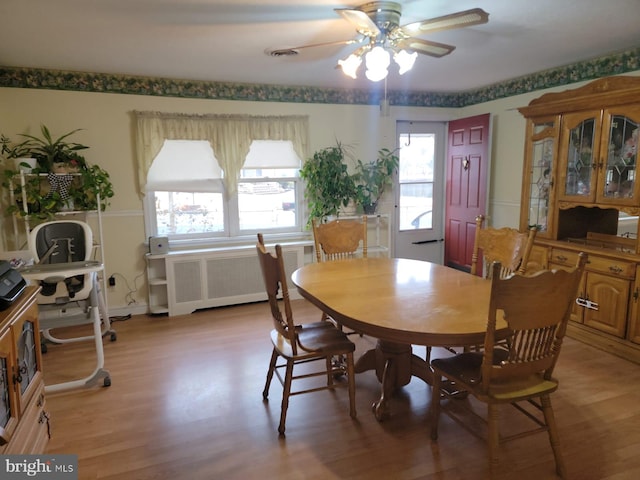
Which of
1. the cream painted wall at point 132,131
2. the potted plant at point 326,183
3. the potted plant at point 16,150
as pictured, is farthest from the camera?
the potted plant at point 326,183

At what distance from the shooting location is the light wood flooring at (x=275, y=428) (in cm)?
202

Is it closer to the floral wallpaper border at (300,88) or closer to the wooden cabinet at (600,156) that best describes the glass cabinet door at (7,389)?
the floral wallpaper border at (300,88)

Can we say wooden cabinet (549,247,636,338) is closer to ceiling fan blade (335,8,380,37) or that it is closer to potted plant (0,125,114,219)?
ceiling fan blade (335,8,380,37)

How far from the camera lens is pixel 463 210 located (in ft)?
17.1

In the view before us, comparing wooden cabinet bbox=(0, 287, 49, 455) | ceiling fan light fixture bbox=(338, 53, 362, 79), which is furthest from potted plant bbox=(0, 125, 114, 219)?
ceiling fan light fixture bbox=(338, 53, 362, 79)

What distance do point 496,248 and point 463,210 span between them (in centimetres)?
254

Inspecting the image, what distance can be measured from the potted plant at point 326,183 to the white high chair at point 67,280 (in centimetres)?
222

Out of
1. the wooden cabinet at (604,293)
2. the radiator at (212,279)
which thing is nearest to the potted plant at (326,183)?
the radiator at (212,279)

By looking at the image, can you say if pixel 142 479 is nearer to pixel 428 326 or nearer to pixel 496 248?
pixel 428 326

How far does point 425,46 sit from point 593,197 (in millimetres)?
1966

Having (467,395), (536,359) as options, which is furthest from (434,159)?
(536,359)

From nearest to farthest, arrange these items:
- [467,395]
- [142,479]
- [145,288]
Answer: [142,479] → [467,395] → [145,288]

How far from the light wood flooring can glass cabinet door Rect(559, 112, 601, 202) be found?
129 cm

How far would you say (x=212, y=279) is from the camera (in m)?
4.33
